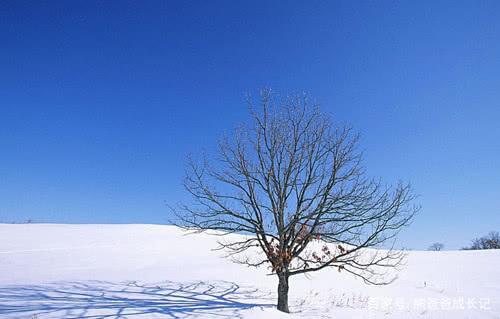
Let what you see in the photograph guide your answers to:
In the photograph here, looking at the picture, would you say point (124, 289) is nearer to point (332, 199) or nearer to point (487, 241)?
point (332, 199)

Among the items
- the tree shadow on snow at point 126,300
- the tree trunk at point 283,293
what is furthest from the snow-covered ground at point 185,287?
the tree trunk at point 283,293

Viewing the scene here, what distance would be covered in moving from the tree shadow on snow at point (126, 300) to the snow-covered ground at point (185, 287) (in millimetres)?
28

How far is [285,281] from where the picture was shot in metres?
10.3

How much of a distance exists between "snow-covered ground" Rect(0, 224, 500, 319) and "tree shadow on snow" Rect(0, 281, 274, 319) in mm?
28

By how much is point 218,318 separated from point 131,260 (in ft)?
41.4

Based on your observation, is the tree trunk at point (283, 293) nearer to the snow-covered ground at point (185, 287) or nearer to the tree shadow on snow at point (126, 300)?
the snow-covered ground at point (185, 287)

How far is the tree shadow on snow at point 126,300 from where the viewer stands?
818 cm

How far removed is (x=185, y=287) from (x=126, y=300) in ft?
11.2

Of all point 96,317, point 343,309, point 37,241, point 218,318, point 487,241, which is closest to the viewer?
point 96,317

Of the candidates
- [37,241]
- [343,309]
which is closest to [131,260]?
[37,241]

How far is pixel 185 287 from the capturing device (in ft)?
42.3

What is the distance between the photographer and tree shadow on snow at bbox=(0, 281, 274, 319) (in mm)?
8180

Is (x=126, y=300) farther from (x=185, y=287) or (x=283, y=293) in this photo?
(x=283, y=293)

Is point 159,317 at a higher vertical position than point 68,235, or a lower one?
lower
